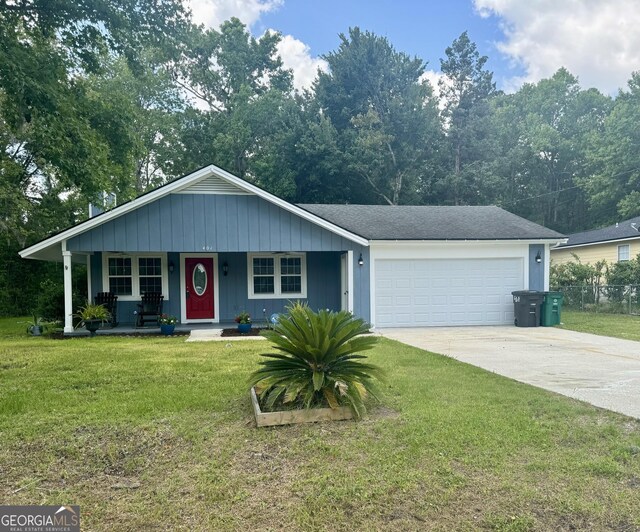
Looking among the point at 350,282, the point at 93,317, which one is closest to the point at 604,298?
the point at 350,282

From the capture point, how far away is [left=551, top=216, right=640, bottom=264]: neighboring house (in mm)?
19953

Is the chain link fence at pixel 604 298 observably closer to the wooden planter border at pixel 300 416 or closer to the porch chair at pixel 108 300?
the wooden planter border at pixel 300 416

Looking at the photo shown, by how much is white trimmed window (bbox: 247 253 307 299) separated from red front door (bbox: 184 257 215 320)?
1197mm

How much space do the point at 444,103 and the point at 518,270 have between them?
23.1m

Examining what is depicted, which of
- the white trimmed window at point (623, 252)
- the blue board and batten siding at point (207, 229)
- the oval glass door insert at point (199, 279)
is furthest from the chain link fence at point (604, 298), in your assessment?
the oval glass door insert at point (199, 279)

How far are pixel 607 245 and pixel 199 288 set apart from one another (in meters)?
19.8

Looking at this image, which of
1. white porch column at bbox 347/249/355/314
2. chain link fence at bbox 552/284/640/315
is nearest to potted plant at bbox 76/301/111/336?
white porch column at bbox 347/249/355/314

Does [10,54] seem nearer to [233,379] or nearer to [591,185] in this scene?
[233,379]

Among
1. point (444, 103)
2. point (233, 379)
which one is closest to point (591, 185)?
point (444, 103)

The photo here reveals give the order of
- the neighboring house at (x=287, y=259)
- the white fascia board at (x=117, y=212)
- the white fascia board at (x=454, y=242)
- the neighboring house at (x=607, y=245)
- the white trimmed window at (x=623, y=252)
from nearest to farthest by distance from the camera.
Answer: the white fascia board at (x=117, y=212)
the neighboring house at (x=287, y=259)
the white fascia board at (x=454, y=242)
the neighboring house at (x=607, y=245)
the white trimmed window at (x=623, y=252)

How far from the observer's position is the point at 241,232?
37.9 ft

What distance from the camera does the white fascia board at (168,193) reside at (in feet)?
35.2

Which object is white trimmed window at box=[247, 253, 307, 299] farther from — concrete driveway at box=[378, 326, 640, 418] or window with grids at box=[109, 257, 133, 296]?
window with grids at box=[109, 257, 133, 296]

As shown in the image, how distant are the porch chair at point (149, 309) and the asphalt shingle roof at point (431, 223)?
5.37 metres
